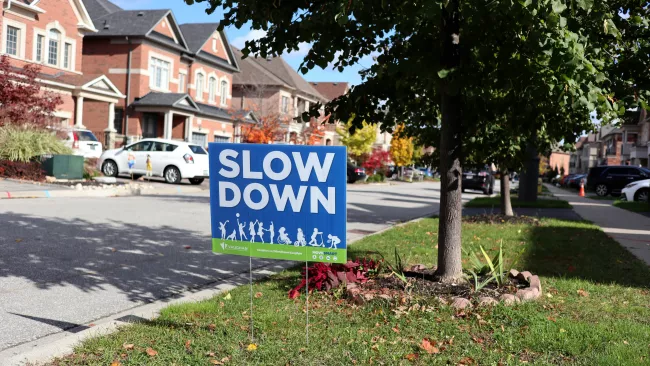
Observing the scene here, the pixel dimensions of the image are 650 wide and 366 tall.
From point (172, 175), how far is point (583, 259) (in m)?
18.5

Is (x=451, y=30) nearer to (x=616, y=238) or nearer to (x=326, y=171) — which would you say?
(x=326, y=171)

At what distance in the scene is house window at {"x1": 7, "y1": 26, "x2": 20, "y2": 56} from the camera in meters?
28.8

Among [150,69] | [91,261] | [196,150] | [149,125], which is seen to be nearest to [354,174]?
[149,125]

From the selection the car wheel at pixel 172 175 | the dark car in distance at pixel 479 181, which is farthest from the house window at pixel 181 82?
the dark car in distance at pixel 479 181

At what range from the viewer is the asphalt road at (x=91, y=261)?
554 centimetres

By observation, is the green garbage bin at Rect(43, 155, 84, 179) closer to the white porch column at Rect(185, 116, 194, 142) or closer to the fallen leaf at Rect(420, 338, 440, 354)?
the fallen leaf at Rect(420, 338, 440, 354)

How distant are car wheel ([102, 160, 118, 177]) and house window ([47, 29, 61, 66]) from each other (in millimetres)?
9625

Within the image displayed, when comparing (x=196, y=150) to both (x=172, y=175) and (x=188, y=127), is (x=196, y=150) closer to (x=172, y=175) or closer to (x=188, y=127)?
(x=172, y=175)

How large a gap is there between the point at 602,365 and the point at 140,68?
35080mm

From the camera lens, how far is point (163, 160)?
24281mm

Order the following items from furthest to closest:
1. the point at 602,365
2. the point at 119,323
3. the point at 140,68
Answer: the point at 140,68 < the point at 119,323 < the point at 602,365

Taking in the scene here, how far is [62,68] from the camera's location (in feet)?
105

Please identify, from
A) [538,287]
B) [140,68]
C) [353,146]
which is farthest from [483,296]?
[353,146]

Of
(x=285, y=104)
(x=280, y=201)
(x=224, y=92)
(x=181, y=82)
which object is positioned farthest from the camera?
(x=285, y=104)
